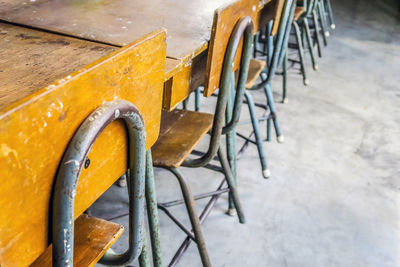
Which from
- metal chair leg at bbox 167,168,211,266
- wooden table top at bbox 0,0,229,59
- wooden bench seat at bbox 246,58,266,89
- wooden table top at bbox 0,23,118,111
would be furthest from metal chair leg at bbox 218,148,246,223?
wooden table top at bbox 0,23,118,111

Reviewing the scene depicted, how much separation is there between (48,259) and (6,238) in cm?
30

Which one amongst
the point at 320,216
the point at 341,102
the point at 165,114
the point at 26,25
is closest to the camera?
the point at 26,25

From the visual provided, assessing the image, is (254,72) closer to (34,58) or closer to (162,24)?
(162,24)

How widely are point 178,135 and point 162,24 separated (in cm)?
36

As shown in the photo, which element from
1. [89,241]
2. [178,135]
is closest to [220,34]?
[178,135]

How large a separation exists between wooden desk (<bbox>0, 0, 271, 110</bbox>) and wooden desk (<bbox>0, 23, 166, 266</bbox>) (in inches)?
11.0

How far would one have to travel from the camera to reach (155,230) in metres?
1.30

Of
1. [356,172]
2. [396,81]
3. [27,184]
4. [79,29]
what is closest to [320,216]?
[356,172]

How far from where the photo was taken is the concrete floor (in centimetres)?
183

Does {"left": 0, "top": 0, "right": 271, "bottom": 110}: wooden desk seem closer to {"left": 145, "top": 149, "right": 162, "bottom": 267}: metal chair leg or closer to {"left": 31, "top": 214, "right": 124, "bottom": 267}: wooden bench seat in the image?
{"left": 145, "top": 149, "right": 162, "bottom": 267}: metal chair leg

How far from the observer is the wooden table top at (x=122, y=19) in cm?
121

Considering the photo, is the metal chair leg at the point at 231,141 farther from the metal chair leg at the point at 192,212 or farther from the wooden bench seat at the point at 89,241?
the wooden bench seat at the point at 89,241

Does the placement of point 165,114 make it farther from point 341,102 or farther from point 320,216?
point 341,102

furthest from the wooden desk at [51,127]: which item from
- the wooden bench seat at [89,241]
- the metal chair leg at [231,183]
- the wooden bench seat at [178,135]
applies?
the metal chair leg at [231,183]
